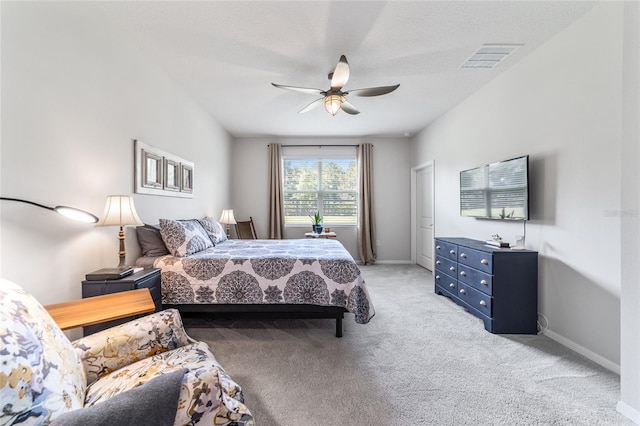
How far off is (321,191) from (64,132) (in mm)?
4261

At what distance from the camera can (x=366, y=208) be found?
541 cm

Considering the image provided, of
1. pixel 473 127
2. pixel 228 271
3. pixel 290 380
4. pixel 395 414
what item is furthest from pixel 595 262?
pixel 228 271

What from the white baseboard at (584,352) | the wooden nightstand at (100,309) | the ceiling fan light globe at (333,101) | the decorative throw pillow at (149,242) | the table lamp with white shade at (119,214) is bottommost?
the white baseboard at (584,352)

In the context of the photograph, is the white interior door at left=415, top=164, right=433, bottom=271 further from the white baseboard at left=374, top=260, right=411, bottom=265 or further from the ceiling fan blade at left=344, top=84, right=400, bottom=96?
the ceiling fan blade at left=344, top=84, right=400, bottom=96

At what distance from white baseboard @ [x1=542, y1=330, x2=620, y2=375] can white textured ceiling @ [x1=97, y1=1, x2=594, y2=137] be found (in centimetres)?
259

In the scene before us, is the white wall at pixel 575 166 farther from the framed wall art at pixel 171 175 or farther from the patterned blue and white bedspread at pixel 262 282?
the framed wall art at pixel 171 175

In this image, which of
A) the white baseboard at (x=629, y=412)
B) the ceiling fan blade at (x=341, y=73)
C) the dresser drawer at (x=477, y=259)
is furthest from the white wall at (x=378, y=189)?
the white baseboard at (x=629, y=412)

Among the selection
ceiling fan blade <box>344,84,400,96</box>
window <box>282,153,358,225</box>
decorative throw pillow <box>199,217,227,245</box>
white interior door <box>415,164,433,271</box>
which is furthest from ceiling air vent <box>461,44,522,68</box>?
decorative throw pillow <box>199,217,227,245</box>

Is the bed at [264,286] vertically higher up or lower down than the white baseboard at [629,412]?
higher up

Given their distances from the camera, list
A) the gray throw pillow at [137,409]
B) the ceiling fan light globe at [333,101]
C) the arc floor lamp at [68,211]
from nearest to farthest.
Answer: the gray throw pillow at [137,409] → the arc floor lamp at [68,211] → the ceiling fan light globe at [333,101]

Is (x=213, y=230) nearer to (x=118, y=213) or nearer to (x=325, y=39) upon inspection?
(x=118, y=213)

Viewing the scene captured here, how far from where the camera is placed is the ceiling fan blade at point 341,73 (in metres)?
2.29

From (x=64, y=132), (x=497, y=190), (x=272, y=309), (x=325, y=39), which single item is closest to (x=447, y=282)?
(x=497, y=190)

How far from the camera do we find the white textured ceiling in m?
1.98
